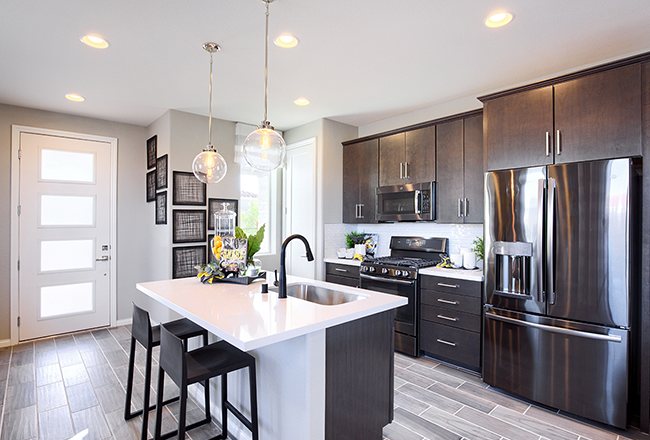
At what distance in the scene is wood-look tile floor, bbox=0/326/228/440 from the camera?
89.6 inches

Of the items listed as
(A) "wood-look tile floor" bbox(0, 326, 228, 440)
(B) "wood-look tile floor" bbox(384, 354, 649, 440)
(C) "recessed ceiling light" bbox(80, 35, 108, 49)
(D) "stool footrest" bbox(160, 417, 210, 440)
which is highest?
(C) "recessed ceiling light" bbox(80, 35, 108, 49)

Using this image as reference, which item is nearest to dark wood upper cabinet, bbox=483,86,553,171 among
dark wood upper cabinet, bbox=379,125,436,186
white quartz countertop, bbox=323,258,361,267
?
dark wood upper cabinet, bbox=379,125,436,186

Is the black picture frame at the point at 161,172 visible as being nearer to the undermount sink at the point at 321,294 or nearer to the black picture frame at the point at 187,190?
the black picture frame at the point at 187,190

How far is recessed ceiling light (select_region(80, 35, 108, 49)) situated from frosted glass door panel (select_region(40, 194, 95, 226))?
2.40m

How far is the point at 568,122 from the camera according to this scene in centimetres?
248

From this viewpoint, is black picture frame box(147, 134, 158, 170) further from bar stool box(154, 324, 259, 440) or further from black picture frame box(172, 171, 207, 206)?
bar stool box(154, 324, 259, 440)

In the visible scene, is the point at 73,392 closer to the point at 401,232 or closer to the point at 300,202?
the point at 300,202

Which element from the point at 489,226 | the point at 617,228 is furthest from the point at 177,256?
the point at 617,228

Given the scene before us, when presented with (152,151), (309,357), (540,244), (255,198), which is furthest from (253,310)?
(152,151)

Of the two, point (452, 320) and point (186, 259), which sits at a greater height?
point (186, 259)

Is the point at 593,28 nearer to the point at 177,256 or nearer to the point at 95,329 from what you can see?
the point at 177,256

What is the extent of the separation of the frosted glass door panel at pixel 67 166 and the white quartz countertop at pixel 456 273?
4178 mm

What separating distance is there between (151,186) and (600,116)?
185 inches

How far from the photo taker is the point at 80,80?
125 inches
